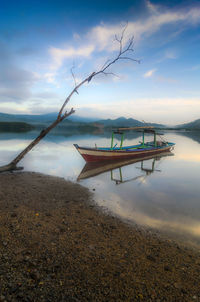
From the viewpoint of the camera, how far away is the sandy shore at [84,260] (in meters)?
3.58

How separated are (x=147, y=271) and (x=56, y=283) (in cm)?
227

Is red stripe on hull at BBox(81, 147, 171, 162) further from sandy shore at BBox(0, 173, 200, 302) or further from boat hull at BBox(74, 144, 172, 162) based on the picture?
sandy shore at BBox(0, 173, 200, 302)

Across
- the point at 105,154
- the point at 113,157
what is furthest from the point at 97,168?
the point at 113,157

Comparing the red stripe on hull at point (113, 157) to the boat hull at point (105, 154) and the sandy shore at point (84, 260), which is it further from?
the sandy shore at point (84, 260)

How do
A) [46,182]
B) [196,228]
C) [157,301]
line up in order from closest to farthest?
[157,301]
[196,228]
[46,182]

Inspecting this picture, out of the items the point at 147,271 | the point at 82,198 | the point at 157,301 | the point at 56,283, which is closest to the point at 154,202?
the point at 82,198

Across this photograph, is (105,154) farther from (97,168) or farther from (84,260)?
(84,260)

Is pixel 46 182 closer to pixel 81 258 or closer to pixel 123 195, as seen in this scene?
pixel 123 195

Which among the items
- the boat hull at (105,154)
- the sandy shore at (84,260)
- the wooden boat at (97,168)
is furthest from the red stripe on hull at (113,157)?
the sandy shore at (84,260)

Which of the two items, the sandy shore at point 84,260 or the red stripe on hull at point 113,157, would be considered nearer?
the sandy shore at point 84,260

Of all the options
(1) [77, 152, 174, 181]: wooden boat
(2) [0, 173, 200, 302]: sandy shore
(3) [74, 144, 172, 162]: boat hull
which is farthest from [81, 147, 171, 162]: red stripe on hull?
(2) [0, 173, 200, 302]: sandy shore

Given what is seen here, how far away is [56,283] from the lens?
369cm

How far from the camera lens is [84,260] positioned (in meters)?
4.59

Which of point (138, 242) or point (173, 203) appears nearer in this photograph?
point (138, 242)
